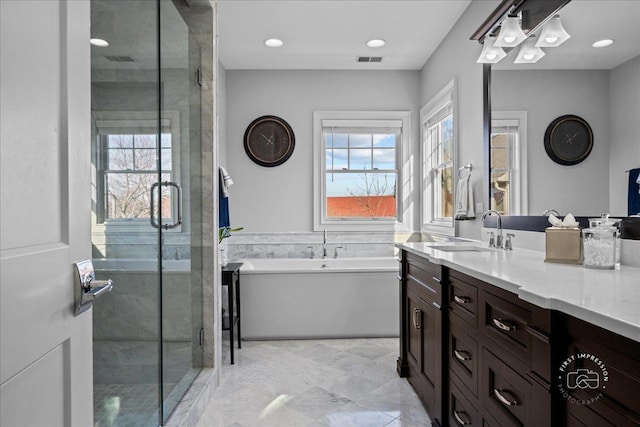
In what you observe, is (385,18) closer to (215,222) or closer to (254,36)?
(254,36)

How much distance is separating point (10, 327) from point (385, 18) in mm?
3262

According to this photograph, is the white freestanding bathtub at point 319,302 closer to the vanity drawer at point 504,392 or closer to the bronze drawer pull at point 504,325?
the vanity drawer at point 504,392

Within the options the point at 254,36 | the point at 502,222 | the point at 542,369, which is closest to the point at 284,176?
the point at 254,36

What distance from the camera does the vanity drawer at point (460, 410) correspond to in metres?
1.58

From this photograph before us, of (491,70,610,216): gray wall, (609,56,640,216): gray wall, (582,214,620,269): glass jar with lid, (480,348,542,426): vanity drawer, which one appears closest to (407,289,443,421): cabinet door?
(480,348,542,426): vanity drawer

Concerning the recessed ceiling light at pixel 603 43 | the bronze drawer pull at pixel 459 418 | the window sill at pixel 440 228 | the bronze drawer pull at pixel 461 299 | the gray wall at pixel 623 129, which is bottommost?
the bronze drawer pull at pixel 459 418

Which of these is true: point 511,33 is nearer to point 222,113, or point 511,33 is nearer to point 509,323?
point 509,323

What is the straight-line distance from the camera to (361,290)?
3562 mm

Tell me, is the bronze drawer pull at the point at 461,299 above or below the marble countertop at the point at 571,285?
below

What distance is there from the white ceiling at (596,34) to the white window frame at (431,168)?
124cm

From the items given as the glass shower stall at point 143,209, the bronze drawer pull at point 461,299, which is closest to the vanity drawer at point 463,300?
the bronze drawer pull at point 461,299

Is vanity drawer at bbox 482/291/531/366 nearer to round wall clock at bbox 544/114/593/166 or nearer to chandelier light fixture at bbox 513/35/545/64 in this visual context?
round wall clock at bbox 544/114/593/166

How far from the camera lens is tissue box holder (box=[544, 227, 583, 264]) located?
65.3 inches

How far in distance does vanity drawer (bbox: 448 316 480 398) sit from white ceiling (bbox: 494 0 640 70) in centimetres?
123
